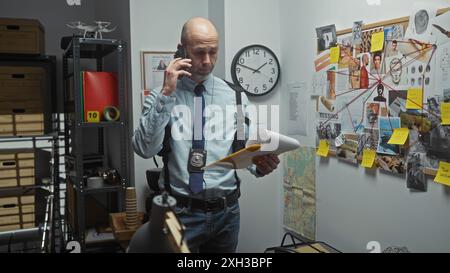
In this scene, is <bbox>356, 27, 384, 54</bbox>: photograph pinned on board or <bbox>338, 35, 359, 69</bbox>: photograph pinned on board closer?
<bbox>356, 27, 384, 54</bbox>: photograph pinned on board

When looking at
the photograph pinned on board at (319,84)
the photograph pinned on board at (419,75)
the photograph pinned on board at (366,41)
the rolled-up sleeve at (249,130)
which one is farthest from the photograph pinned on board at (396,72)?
the rolled-up sleeve at (249,130)

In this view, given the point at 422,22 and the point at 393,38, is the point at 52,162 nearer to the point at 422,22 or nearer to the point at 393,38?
the point at 393,38

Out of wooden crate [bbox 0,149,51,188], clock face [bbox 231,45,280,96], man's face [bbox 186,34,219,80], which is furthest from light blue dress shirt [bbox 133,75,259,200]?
wooden crate [bbox 0,149,51,188]

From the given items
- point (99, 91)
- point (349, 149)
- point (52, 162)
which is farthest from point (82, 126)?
point (349, 149)

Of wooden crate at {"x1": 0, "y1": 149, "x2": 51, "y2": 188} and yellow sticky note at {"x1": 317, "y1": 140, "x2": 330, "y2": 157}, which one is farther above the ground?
yellow sticky note at {"x1": 317, "y1": 140, "x2": 330, "y2": 157}

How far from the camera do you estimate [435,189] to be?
137 cm

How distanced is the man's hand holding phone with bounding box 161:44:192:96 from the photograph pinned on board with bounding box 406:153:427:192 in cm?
93

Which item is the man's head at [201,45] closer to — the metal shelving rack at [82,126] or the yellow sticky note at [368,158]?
the yellow sticky note at [368,158]

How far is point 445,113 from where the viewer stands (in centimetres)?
131

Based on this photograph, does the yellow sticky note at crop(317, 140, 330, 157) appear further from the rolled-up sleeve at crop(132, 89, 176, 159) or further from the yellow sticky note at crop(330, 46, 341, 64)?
the rolled-up sleeve at crop(132, 89, 176, 159)

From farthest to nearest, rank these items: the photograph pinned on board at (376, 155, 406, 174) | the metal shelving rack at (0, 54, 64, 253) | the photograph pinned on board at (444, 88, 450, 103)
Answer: the metal shelving rack at (0, 54, 64, 253) → the photograph pinned on board at (376, 155, 406, 174) → the photograph pinned on board at (444, 88, 450, 103)

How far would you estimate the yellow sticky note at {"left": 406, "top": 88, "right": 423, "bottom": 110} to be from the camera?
1.41m
